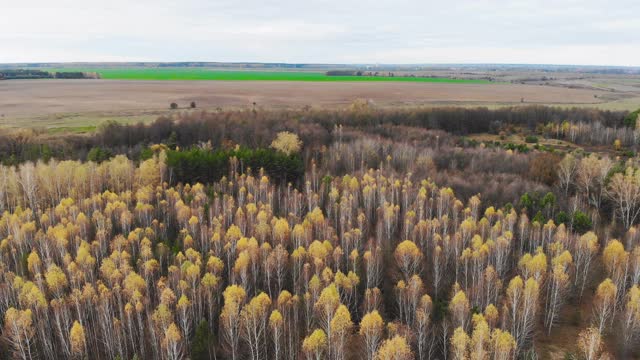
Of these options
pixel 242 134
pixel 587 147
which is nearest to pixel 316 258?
pixel 242 134

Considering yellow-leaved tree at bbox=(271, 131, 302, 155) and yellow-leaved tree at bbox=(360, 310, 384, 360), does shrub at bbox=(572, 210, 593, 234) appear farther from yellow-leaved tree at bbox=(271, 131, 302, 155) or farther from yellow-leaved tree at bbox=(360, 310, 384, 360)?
yellow-leaved tree at bbox=(271, 131, 302, 155)

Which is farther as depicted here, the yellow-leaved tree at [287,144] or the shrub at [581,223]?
the yellow-leaved tree at [287,144]

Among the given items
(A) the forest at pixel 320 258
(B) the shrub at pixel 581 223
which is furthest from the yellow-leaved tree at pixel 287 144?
(B) the shrub at pixel 581 223

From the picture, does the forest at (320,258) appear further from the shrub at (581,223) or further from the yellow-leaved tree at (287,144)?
the yellow-leaved tree at (287,144)

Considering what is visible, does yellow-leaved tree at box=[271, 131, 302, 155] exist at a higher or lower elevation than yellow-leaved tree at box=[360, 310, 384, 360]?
higher

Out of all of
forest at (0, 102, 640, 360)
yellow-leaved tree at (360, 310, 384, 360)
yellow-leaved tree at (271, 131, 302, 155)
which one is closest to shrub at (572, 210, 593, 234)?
forest at (0, 102, 640, 360)

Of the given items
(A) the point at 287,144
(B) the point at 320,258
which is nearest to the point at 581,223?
(B) the point at 320,258

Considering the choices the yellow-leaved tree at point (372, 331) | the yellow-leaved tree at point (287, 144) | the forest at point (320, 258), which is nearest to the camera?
the yellow-leaved tree at point (372, 331)

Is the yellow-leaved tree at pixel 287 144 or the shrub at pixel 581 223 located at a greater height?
the yellow-leaved tree at pixel 287 144

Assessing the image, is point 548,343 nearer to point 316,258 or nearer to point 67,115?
point 316,258
